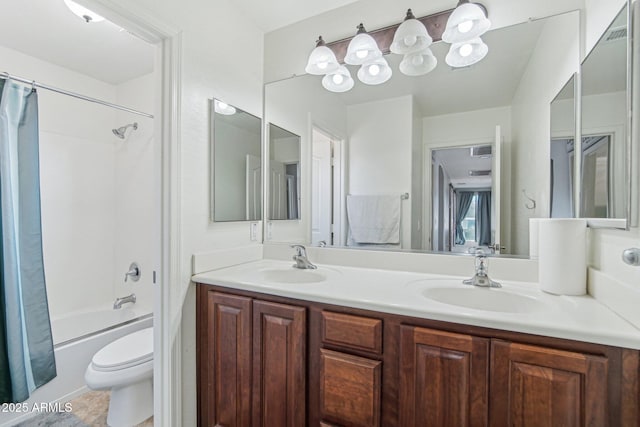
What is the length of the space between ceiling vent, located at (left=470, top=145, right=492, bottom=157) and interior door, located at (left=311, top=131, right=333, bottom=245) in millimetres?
819

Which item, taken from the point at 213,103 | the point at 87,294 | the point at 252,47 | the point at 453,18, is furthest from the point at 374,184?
the point at 87,294

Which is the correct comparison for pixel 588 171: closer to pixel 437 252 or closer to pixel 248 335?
pixel 437 252

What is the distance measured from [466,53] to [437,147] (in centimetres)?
47

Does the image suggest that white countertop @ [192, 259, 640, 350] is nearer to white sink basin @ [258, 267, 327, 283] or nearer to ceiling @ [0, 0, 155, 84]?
white sink basin @ [258, 267, 327, 283]

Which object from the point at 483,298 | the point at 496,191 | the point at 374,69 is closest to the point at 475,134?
the point at 496,191

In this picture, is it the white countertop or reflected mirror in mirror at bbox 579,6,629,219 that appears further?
reflected mirror in mirror at bbox 579,6,629,219

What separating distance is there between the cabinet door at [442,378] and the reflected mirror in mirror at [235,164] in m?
1.15

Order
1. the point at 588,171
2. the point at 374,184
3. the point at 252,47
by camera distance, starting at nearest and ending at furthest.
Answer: the point at 588,171 < the point at 374,184 < the point at 252,47

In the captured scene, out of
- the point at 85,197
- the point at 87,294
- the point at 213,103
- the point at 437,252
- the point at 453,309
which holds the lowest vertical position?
the point at 87,294

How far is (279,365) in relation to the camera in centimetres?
117

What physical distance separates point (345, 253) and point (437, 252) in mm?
516

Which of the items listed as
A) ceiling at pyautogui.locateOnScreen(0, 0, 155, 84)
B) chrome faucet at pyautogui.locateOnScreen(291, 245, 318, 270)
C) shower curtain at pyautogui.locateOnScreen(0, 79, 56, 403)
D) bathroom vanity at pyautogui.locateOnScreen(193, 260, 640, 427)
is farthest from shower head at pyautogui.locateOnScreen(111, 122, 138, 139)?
chrome faucet at pyautogui.locateOnScreen(291, 245, 318, 270)

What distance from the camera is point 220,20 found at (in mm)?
1567

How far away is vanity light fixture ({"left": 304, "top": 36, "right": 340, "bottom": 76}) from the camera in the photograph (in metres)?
1.69
